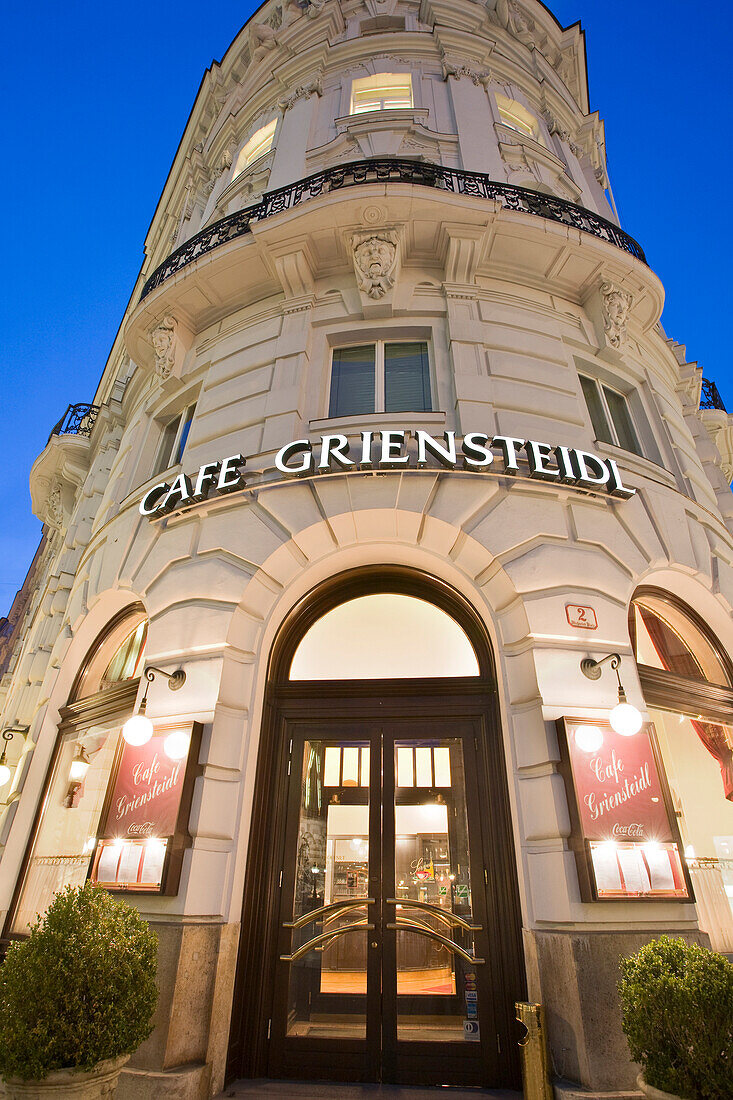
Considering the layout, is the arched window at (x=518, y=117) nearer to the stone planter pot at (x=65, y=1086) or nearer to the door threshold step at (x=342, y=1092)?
the door threshold step at (x=342, y=1092)

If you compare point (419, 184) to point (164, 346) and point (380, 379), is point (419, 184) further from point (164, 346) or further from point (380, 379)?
point (164, 346)

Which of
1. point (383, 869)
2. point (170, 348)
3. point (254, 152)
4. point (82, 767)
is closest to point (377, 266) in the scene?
point (170, 348)

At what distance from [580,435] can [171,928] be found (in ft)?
24.6

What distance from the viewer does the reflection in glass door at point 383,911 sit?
5.36 m

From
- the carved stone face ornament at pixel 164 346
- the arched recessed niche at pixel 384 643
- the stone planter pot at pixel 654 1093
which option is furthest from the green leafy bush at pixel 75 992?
the carved stone face ornament at pixel 164 346

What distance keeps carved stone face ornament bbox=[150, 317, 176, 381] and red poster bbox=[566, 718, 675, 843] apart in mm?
8921

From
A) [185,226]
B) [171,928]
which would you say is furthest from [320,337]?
[185,226]

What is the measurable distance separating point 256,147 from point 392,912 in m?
16.6

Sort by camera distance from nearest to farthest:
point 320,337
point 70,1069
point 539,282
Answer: point 70,1069 → point 320,337 → point 539,282

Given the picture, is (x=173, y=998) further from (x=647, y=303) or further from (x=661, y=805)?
(x=647, y=303)

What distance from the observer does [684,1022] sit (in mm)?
3381

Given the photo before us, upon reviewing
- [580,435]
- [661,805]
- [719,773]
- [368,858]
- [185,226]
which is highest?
[185,226]

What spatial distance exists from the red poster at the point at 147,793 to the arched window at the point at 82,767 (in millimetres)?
1006

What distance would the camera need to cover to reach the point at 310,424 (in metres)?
8.12
